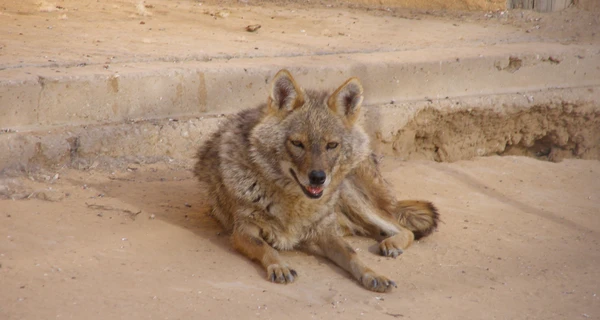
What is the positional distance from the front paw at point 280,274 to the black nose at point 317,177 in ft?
1.84

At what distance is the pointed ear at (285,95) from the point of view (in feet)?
16.1

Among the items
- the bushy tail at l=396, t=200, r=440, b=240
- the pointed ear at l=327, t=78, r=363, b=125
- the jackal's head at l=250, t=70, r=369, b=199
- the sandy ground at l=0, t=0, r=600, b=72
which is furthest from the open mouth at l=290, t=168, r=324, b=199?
the sandy ground at l=0, t=0, r=600, b=72

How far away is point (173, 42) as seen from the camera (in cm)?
740

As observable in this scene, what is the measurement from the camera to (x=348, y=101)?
16.8 feet

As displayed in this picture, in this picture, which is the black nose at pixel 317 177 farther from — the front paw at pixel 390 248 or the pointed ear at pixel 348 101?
the front paw at pixel 390 248

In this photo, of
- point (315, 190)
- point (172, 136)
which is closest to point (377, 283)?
point (315, 190)

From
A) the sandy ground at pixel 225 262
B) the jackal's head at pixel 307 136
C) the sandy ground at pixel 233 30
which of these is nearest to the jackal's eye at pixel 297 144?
the jackal's head at pixel 307 136

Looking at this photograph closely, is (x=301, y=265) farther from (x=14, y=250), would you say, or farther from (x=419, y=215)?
(x=14, y=250)

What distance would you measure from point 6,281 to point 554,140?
6.28m

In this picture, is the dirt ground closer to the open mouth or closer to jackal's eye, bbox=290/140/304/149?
the open mouth

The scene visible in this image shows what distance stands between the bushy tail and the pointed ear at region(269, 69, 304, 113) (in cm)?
120

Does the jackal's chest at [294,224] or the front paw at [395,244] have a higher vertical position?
the jackal's chest at [294,224]

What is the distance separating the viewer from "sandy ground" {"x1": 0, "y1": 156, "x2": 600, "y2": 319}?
13.1 feet

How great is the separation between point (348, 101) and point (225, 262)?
4.50 ft
